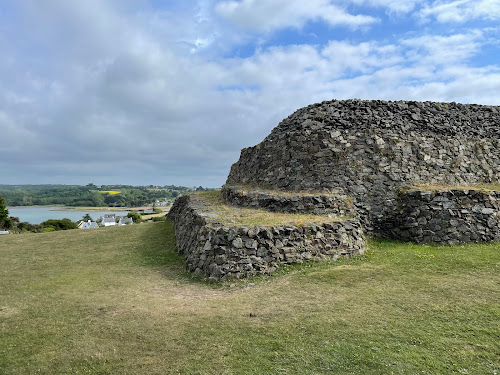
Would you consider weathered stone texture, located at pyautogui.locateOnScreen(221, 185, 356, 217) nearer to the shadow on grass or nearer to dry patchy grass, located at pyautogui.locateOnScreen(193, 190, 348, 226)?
dry patchy grass, located at pyautogui.locateOnScreen(193, 190, 348, 226)

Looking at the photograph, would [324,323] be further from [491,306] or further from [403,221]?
[403,221]

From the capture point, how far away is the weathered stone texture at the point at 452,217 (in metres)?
14.0

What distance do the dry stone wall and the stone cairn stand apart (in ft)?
0.19

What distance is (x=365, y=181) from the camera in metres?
16.6

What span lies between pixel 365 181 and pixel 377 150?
203 centimetres

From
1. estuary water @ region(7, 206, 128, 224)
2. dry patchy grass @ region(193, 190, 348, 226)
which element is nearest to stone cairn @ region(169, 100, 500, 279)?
dry patchy grass @ region(193, 190, 348, 226)

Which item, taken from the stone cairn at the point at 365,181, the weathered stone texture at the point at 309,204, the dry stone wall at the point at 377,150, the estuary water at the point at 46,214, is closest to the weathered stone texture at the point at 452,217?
the stone cairn at the point at 365,181

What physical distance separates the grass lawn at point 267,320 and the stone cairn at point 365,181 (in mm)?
1202

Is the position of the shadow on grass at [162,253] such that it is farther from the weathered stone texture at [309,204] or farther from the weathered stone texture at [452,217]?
the weathered stone texture at [452,217]

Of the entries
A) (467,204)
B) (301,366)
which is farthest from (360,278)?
(467,204)

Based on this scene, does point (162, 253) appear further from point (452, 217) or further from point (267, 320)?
point (452, 217)

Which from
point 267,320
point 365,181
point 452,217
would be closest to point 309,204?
point 365,181

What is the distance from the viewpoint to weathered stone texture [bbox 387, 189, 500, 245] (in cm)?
1403

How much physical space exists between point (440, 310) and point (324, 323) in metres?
2.81
